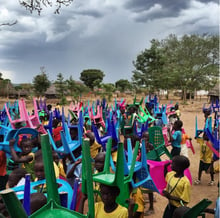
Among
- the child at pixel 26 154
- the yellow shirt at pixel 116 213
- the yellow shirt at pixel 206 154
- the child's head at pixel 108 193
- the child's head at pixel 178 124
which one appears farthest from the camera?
the child's head at pixel 178 124

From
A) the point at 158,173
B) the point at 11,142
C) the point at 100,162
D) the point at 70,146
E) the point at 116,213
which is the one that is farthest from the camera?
the point at 11,142

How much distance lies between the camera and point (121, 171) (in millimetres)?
1088

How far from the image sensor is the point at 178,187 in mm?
2406

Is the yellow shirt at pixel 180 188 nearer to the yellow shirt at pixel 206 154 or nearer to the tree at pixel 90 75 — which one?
the yellow shirt at pixel 206 154

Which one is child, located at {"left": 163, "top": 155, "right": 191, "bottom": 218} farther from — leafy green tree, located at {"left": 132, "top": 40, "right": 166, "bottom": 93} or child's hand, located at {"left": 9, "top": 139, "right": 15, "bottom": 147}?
leafy green tree, located at {"left": 132, "top": 40, "right": 166, "bottom": 93}

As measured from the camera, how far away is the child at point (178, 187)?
7.82 ft

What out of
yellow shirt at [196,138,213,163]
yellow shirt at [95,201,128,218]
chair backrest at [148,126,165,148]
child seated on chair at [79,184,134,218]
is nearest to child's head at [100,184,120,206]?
child seated on chair at [79,184,134,218]

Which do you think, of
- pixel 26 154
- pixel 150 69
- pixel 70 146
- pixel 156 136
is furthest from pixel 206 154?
pixel 150 69

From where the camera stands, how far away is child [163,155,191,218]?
93.8 inches

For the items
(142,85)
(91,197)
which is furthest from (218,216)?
(142,85)

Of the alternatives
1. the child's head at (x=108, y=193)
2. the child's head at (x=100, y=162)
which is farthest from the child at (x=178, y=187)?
the child's head at (x=108, y=193)

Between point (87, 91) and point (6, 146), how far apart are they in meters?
32.9

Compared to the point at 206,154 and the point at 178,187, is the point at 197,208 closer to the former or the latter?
the point at 178,187

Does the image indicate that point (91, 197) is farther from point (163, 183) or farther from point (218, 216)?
point (163, 183)
